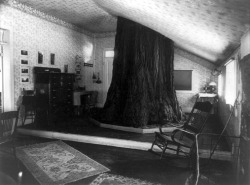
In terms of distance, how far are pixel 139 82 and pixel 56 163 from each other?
3.41 meters

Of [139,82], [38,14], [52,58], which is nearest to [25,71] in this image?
[52,58]

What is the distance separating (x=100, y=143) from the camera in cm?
512

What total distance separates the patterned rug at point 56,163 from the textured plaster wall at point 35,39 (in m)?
2.59

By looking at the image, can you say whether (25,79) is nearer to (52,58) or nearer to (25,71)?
(25,71)

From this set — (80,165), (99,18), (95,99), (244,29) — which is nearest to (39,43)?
(99,18)

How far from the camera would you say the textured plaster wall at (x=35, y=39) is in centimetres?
633

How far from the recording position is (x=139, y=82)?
649cm

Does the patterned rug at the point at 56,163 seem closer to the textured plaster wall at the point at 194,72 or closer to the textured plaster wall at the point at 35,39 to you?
the textured plaster wall at the point at 35,39

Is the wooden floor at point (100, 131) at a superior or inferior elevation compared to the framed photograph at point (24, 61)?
inferior

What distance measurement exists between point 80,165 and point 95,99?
6.62 m

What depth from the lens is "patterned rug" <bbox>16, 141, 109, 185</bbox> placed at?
327 cm

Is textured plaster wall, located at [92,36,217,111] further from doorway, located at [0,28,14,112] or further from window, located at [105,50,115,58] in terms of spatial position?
doorway, located at [0,28,14,112]

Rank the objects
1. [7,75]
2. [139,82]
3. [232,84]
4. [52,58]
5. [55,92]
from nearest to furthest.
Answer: [232,84] < [7,75] < [139,82] < [55,92] < [52,58]

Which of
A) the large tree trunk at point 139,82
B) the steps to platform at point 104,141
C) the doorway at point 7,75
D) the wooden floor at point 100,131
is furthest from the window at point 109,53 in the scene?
the steps to platform at point 104,141
